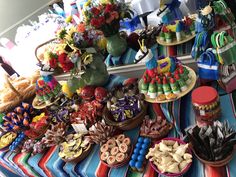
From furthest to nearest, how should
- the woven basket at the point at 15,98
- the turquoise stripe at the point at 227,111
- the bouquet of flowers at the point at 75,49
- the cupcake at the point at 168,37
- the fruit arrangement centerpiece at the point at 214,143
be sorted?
the woven basket at the point at 15,98, the cupcake at the point at 168,37, the bouquet of flowers at the point at 75,49, the turquoise stripe at the point at 227,111, the fruit arrangement centerpiece at the point at 214,143

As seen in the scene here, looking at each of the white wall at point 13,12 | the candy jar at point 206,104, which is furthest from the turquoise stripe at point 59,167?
the white wall at point 13,12

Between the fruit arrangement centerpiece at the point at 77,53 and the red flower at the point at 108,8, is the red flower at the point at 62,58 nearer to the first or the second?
the fruit arrangement centerpiece at the point at 77,53

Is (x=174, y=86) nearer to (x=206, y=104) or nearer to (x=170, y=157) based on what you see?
(x=206, y=104)

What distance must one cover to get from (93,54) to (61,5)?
2.92 ft

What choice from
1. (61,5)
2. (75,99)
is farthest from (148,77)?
(61,5)

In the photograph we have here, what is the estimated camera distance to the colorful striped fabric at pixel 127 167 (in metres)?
0.86

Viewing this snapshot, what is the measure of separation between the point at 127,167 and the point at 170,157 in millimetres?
182

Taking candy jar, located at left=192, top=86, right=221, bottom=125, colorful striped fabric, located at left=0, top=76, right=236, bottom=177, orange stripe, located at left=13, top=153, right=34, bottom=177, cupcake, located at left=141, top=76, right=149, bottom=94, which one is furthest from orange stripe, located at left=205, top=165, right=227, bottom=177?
orange stripe, located at left=13, top=153, right=34, bottom=177

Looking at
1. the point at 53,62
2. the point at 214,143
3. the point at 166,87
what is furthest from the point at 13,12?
the point at 214,143

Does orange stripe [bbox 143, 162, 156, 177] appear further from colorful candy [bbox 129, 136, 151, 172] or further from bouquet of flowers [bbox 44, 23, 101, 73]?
bouquet of flowers [bbox 44, 23, 101, 73]

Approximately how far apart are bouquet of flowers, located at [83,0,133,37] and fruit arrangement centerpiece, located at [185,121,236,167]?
0.65 metres

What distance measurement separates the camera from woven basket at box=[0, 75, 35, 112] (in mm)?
1516

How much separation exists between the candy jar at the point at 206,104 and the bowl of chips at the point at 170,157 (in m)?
0.12

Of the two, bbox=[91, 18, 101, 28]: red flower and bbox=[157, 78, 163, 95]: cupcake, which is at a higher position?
bbox=[91, 18, 101, 28]: red flower
